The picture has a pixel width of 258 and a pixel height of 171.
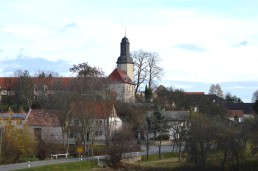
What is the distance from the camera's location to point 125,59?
11675cm

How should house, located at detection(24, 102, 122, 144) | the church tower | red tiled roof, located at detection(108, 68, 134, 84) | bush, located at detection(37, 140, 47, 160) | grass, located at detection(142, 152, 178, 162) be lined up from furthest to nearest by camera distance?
the church tower, red tiled roof, located at detection(108, 68, 134, 84), house, located at detection(24, 102, 122, 144), grass, located at detection(142, 152, 178, 162), bush, located at detection(37, 140, 47, 160)

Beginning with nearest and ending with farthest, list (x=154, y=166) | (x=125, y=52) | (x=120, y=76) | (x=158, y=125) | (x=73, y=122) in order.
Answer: (x=154, y=166)
(x=73, y=122)
(x=158, y=125)
(x=120, y=76)
(x=125, y=52)

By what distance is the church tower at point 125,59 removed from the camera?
11488 cm

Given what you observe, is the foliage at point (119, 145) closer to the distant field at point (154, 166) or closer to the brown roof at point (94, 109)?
the distant field at point (154, 166)

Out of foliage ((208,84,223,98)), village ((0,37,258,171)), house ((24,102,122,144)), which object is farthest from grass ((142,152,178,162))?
foliage ((208,84,223,98))

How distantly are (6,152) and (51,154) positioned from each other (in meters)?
6.27

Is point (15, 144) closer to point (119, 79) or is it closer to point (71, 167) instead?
point (71, 167)

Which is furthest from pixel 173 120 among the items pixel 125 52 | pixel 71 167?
pixel 125 52

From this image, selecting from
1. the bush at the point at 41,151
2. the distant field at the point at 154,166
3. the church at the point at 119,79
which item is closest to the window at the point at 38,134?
the bush at the point at 41,151

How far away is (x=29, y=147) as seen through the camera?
177 ft

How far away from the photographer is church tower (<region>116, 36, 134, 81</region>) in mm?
114875

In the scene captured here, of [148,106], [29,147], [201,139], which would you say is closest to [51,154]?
[29,147]

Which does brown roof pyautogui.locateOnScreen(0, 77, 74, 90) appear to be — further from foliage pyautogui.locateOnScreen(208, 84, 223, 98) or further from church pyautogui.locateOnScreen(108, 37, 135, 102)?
foliage pyautogui.locateOnScreen(208, 84, 223, 98)

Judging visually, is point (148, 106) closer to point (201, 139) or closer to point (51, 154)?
point (51, 154)
